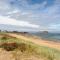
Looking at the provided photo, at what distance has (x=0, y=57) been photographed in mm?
7191

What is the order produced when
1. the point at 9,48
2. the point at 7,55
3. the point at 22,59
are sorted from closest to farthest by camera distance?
1. the point at 22,59
2. the point at 7,55
3. the point at 9,48

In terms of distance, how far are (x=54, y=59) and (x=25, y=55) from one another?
5.20 ft

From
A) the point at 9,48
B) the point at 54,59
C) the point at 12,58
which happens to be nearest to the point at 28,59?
the point at 12,58

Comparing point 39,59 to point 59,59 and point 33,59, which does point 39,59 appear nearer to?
point 33,59

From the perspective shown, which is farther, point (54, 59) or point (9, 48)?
point (9, 48)

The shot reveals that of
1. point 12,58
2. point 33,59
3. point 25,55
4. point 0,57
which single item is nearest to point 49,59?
point 33,59

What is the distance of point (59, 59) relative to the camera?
7652 millimetres

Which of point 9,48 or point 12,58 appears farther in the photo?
point 9,48

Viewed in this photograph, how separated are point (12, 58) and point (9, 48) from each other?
6.89 feet

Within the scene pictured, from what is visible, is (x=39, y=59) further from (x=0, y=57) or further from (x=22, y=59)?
(x=0, y=57)

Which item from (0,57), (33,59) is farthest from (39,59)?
(0,57)

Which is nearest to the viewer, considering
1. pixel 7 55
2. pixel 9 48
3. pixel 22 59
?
pixel 22 59

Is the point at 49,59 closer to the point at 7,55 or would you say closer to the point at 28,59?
the point at 28,59

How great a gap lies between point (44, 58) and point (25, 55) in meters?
1.06
